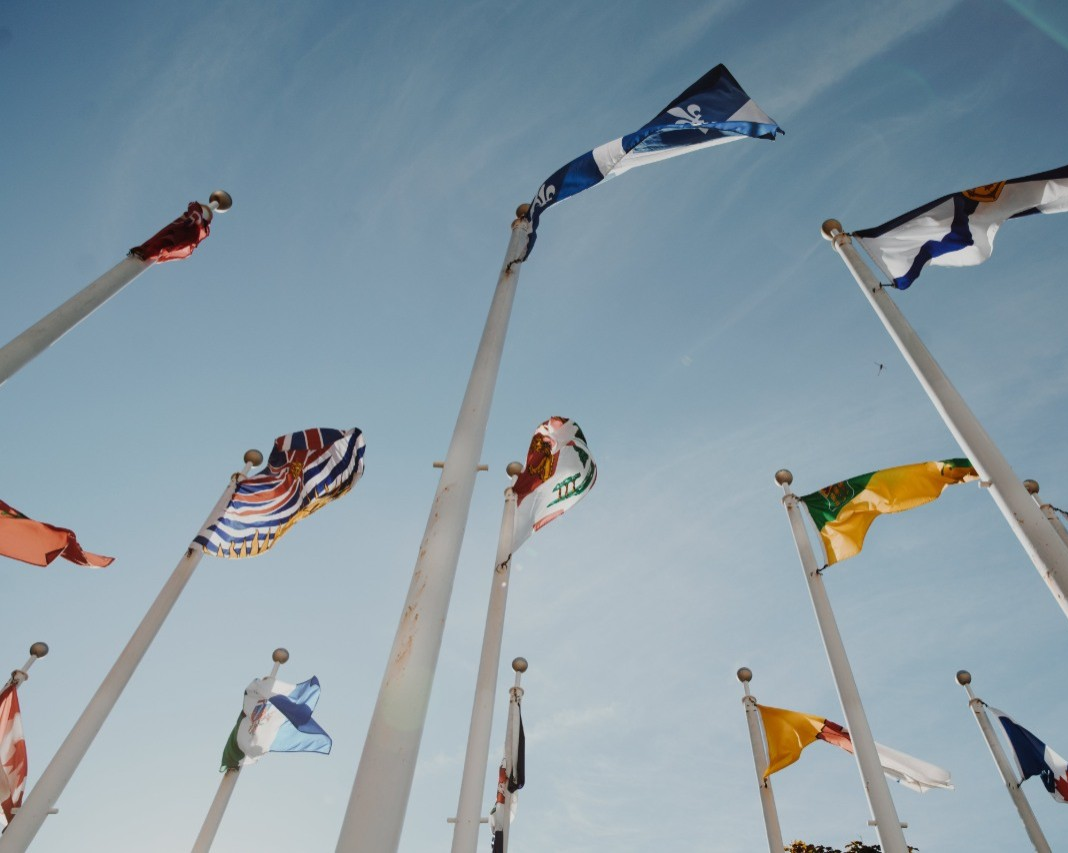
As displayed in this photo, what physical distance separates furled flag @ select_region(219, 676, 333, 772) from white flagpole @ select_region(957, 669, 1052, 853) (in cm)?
1087

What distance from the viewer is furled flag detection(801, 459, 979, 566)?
32.1 feet

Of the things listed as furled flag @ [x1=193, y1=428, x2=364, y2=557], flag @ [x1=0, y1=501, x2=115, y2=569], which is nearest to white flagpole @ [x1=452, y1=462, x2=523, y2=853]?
furled flag @ [x1=193, y1=428, x2=364, y2=557]

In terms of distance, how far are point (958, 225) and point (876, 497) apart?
3664 mm

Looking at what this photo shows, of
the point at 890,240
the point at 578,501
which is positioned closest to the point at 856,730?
the point at 578,501

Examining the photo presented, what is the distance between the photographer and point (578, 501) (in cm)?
862

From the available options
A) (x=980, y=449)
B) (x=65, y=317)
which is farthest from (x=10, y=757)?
(x=980, y=449)

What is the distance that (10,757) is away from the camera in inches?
361

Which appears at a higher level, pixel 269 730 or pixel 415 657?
pixel 269 730

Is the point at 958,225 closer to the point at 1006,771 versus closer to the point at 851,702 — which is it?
the point at 851,702

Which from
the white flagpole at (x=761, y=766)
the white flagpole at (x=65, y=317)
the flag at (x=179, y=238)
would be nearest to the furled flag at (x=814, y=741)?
the white flagpole at (x=761, y=766)

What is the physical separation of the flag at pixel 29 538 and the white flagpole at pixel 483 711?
16.7 ft

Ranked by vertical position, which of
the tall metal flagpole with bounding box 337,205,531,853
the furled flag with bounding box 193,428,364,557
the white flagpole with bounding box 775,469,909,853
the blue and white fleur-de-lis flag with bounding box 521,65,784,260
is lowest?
the tall metal flagpole with bounding box 337,205,531,853

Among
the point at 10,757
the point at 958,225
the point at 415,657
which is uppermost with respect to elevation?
the point at 958,225

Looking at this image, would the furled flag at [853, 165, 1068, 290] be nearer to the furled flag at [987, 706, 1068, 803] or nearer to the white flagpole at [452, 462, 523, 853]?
the white flagpole at [452, 462, 523, 853]
